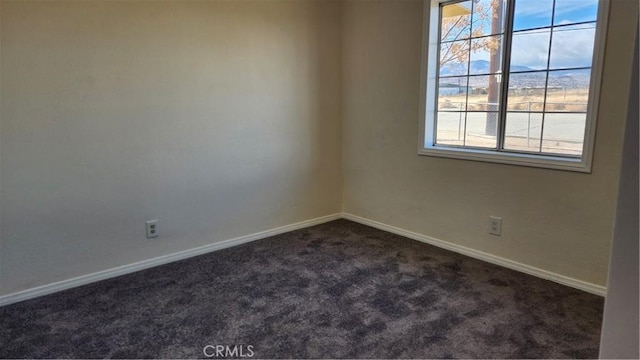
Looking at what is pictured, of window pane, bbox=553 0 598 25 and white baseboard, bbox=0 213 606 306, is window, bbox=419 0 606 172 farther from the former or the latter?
white baseboard, bbox=0 213 606 306

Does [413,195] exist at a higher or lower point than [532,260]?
higher

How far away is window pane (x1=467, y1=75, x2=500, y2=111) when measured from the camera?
9.46 ft

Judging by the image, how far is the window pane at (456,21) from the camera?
9.93 ft

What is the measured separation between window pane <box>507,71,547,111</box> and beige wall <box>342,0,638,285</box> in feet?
1.30

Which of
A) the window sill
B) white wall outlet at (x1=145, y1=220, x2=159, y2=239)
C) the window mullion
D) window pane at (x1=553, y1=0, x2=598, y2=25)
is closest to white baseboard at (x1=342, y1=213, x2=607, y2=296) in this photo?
the window sill

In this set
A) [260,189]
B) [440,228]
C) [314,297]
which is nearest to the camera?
[314,297]

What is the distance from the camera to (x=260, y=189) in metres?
3.52

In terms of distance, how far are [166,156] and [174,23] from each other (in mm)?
960

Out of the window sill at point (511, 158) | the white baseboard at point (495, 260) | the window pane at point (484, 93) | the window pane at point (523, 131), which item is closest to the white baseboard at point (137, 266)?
the white baseboard at point (495, 260)

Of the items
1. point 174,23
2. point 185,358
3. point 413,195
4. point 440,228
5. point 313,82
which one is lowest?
point 185,358

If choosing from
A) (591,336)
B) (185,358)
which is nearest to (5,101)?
(185,358)

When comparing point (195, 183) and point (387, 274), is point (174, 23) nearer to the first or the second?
point (195, 183)

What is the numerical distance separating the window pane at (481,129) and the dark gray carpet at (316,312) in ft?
2.95

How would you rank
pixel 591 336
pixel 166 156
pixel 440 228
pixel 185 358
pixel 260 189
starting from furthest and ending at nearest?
pixel 260 189 → pixel 440 228 → pixel 166 156 → pixel 591 336 → pixel 185 358
